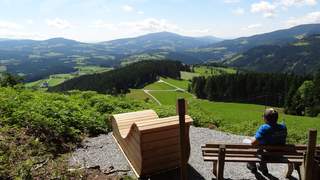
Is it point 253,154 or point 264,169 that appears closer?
point 253,154

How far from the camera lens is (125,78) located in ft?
472

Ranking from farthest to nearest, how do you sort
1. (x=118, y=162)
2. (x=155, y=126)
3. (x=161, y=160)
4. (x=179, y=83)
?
(x=179, y=83) → (x=118, y=162) → (x=161, y=160) → (x=155, y=126)

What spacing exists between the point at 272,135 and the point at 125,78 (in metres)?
136

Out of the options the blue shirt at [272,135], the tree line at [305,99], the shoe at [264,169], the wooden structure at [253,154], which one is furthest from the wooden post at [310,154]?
the tree line at [305,99]

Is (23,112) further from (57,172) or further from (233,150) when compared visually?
(233,150)

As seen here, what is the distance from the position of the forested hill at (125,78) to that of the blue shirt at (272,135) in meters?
116

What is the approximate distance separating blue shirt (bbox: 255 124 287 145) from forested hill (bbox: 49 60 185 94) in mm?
115835

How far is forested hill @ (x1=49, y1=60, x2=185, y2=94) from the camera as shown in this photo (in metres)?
136

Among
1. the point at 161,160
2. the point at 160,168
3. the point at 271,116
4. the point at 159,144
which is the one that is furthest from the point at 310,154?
the point at 160,168

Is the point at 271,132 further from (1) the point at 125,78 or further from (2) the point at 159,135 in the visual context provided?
(1) the point at 125,78

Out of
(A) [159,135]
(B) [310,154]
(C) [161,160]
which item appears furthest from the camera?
(C) [161,160]

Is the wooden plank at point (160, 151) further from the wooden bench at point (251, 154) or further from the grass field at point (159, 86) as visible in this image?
the grass field at point (159, 86)

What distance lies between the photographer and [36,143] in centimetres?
1081

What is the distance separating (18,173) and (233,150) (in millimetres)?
5469
